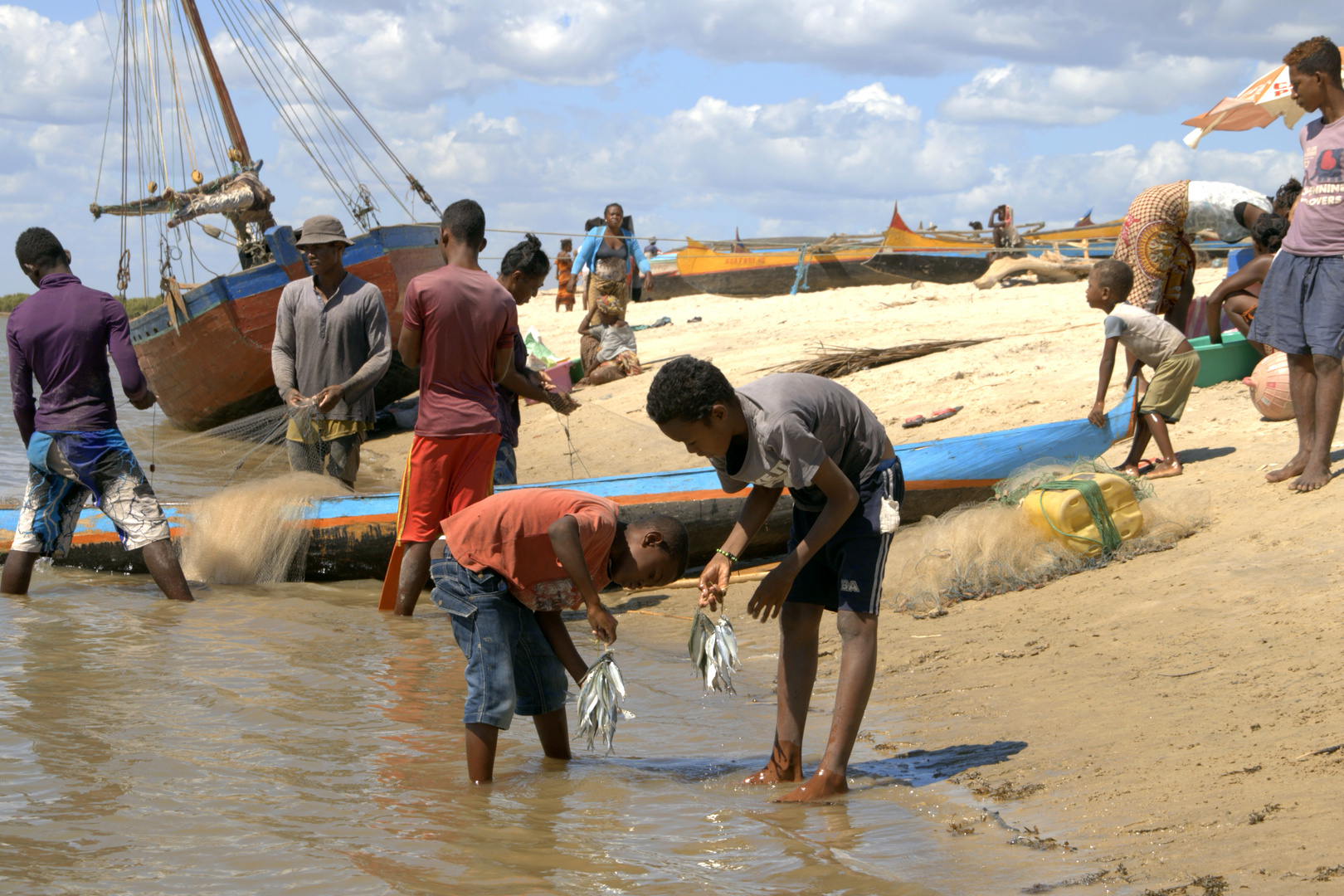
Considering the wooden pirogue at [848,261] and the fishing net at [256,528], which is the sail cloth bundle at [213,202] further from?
the wooden pirogue at [848,261]

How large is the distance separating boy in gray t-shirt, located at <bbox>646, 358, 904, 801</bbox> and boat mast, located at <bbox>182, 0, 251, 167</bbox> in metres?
14.2

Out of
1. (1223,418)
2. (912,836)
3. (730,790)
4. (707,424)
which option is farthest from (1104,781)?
(1223,418)

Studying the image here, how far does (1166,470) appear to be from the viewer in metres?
6.82

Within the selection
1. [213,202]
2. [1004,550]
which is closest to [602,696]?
[1004,550]

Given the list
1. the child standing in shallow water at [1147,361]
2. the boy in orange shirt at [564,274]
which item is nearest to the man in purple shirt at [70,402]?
the child standing in shallow water at [1147,361]

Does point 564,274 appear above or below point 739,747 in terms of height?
above

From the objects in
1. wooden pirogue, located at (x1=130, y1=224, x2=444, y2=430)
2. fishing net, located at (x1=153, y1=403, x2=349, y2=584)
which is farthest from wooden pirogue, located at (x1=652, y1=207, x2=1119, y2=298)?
fishing net, located at (x1=153, y1=403, x2=349, y2=584)

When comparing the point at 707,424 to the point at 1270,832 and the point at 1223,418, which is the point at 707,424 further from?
the point at 1223,418

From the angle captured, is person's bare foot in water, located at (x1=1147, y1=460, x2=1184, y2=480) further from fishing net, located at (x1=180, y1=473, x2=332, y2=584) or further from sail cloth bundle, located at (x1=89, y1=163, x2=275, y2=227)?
sail cloth bundle, located at (x1=89, y1=163, x2=275, y2=227)

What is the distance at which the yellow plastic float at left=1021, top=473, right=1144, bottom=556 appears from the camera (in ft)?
18.6

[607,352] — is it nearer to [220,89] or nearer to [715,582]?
[220,89]

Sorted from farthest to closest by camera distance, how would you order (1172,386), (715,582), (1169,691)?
(1172,386) < (1169,691) < (715,582)

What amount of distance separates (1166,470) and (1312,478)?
1.20m

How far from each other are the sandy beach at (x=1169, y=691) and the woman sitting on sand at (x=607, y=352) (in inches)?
214
